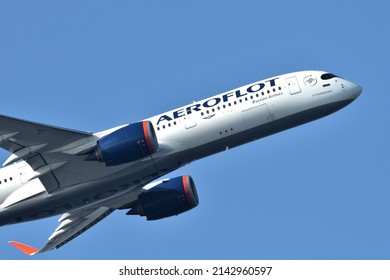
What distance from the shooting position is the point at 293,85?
201 ft

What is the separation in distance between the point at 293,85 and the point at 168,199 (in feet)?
36.9

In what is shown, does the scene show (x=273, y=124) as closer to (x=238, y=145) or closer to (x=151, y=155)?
(x=238, y=145)

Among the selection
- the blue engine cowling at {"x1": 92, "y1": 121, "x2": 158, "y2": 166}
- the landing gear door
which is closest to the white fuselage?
the landing gear door

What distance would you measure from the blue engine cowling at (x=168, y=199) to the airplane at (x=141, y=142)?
10.2ft

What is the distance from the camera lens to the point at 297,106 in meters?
60.9

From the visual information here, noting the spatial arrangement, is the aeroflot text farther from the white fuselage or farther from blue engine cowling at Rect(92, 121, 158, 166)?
blue engine cowling at Rect(92, 121, 158, 166)

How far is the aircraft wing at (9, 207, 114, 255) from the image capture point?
69.0m

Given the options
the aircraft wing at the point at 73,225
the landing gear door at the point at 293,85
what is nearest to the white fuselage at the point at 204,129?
the landing gear door at the point at 293,85

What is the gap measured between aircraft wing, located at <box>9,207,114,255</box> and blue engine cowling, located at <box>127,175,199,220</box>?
3427 millimetres

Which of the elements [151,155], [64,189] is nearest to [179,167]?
[151,155]

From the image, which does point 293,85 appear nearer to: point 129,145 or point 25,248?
point 129,145

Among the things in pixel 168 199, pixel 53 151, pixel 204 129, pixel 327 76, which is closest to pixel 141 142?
pixel 204 129

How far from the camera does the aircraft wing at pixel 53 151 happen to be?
58.7 m

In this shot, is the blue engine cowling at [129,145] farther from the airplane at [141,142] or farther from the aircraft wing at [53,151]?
the aircraft wing at [53,151]
